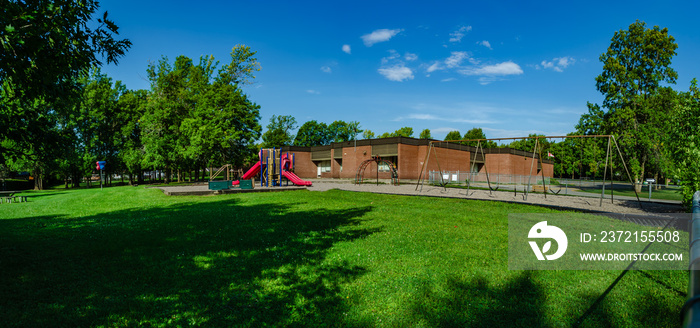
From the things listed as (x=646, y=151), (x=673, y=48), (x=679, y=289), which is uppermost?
(x=673, y=48)

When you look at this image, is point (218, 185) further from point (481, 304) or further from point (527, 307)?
point (527, 307)

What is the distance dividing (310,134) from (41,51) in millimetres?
85617

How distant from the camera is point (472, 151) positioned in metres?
60.0

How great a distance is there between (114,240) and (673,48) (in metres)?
47.4

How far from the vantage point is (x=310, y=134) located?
91.8m

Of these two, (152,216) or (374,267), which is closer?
(374,267)

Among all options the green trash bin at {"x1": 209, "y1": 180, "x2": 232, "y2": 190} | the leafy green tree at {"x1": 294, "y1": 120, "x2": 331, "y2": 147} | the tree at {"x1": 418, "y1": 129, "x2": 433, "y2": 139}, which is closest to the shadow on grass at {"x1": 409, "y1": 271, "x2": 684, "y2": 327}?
the green trash bin at {"x1": 209, "y1": 180, "x2": 232, "y2": 190}

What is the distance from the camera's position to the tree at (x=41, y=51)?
19.1ft

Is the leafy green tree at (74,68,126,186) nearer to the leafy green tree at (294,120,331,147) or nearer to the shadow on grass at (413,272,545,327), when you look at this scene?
the leafy green tree at (294,120,331,147)

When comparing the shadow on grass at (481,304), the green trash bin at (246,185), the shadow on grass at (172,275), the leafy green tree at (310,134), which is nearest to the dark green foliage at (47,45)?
the shadow on grass at (172,275)

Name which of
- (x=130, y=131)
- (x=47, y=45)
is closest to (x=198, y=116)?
(x=130, y=131)

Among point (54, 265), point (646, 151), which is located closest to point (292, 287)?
point (54, 265)

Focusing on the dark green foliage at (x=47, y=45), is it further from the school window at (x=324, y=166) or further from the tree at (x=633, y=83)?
the school window at (x=324, y=166)

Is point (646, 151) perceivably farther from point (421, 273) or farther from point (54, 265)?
point (54, 265)
